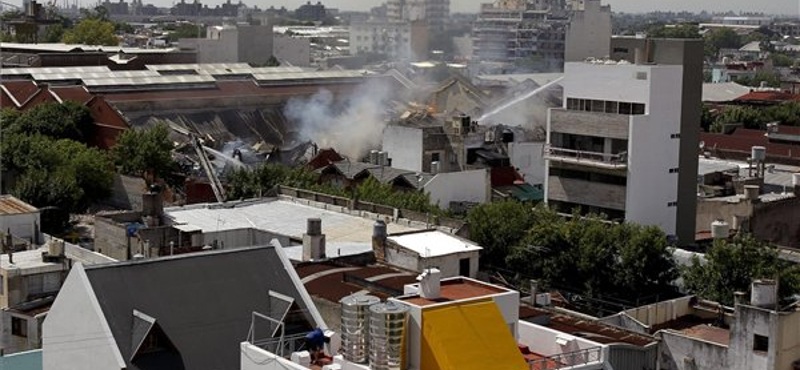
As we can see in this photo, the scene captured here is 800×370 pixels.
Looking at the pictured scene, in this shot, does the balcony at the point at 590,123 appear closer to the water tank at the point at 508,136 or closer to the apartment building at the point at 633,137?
the apartment building at the point at 633,137

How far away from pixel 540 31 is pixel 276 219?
79.5 m

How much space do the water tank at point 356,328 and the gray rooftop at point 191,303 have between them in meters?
2.23

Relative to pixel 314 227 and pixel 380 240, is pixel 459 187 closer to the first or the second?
pixel 380 240

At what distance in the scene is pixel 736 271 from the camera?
24.4 metres

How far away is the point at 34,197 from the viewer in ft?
108

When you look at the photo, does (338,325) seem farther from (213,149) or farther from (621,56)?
(213,149)

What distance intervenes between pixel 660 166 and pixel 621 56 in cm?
333

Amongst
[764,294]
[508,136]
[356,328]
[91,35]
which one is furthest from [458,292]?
[91,35]

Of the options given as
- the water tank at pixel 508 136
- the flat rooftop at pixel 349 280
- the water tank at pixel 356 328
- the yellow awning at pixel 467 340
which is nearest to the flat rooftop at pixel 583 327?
the flat rooftop at pixel 349 280

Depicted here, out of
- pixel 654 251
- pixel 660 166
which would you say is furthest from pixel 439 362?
pixel 660 166

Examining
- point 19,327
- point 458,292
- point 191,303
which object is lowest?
point 19,327

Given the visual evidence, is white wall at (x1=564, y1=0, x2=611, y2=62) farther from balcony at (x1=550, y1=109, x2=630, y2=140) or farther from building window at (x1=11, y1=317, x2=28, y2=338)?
building window at (x1=11, y1=317, x2=28, y2=338)

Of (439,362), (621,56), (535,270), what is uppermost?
(621,56)

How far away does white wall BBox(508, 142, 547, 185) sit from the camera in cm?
4016
